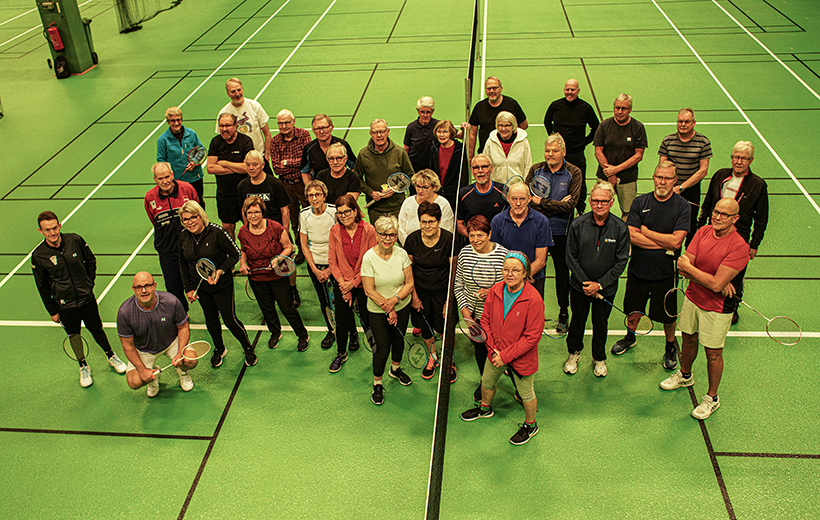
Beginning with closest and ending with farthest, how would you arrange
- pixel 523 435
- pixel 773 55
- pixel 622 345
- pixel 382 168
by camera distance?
pixel 523 435
pixel 622 345
pixel 382 168
pixel 773 55

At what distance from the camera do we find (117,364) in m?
6.95

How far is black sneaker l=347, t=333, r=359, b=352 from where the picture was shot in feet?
23.2

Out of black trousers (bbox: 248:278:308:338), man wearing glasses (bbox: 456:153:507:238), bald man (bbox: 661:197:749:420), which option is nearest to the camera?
bald man (bbox: 661:197:749:420)

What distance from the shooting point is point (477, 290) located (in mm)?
5742

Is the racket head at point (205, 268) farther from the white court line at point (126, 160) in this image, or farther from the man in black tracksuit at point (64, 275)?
the white court line at point (126, 160)

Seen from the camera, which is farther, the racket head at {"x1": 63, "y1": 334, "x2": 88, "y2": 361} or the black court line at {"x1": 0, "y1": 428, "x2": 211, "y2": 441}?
the racket head at {"x1": 63, "y1": 334, "x2": 88, "y2": 361}

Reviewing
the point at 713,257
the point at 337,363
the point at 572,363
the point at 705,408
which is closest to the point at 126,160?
the point at 337,363

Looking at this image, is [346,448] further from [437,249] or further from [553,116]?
[553,116]

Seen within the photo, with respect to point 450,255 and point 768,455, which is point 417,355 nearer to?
point 450,255

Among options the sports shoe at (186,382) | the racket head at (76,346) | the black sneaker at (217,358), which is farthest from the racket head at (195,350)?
the racket head at (76,346)

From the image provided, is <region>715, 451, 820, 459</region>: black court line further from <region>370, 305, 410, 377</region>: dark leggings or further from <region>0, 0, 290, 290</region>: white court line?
<region>0, 0, 290, 290</region>: white court line

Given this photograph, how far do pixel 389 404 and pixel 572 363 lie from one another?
6.60ft

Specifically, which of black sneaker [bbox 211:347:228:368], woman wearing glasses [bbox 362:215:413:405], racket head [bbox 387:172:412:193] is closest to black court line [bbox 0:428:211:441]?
black sneaker [bbox 211:347:228:368]

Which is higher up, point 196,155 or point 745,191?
point 745,191
